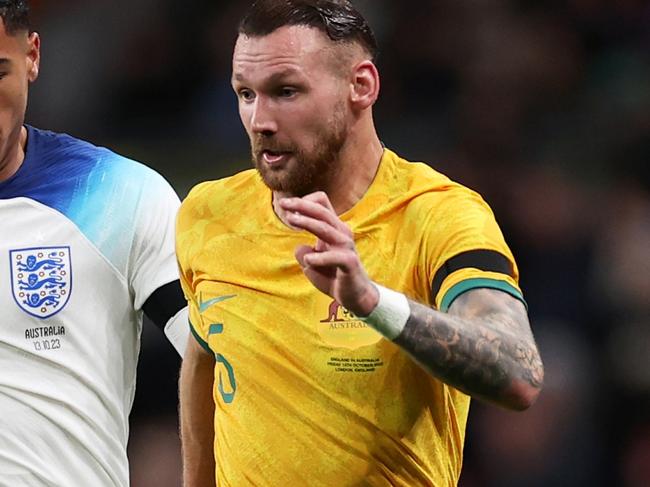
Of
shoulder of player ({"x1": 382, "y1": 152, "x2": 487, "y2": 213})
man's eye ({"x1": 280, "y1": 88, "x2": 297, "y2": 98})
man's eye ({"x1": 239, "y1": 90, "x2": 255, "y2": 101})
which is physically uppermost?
man's eye ({"x1": 280, "y1": 88, "x2": 297, "y2": 98})

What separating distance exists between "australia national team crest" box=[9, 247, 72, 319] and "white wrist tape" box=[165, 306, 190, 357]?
326 millimetres

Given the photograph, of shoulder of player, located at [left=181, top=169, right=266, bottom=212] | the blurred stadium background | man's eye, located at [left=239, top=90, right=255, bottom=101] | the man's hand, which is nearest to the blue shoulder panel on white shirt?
shoulder of player, located at [left=181, top=169, right=266, bottom=212]

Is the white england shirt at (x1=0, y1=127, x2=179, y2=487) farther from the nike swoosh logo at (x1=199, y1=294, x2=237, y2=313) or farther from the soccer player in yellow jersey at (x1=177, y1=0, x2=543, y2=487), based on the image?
the soccer player in yellow jersey at (x1=177, y1=0, x2=543, y2=487)

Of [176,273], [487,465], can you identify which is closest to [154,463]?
[487,465]

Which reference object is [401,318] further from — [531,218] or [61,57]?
[61,57]

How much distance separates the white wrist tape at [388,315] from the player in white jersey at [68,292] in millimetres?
1182

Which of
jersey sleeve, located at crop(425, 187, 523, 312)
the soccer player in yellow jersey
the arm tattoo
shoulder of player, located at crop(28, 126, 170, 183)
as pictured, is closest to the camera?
the arm tattoo

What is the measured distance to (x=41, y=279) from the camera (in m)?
3.91

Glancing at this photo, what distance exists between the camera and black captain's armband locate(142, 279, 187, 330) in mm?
4020

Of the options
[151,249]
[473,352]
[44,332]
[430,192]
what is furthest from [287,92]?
[44,332]

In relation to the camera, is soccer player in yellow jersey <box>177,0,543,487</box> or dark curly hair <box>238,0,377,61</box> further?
dark curly hair <box>238,0,377,61</box>

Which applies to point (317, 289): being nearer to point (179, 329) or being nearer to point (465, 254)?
point (465, 254)

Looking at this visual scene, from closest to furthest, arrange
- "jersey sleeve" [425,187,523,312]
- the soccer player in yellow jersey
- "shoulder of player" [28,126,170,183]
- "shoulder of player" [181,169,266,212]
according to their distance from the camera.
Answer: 1. "jersey sleeve" [425,187,523,312]
2. the soccer player in yellow jersey
3. "shoulder of player" [181,169,266,212]
4. "shoulder of player" [28,126,170,183]

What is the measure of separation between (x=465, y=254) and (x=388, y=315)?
1.23ft
